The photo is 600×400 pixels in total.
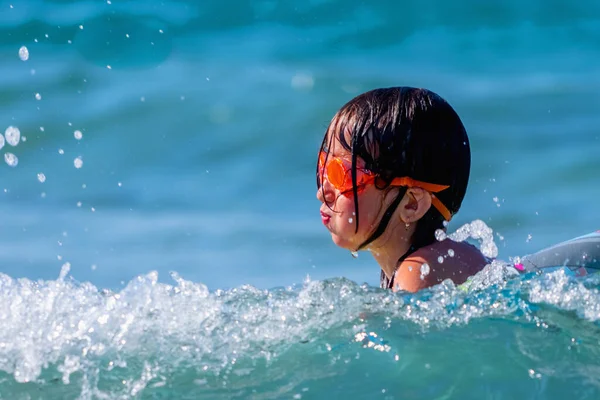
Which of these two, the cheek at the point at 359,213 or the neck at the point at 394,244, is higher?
the cheek at the point at 359,213

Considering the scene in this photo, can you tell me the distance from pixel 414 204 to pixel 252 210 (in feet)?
12.3

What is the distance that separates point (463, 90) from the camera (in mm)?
8891

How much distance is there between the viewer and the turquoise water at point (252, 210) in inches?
102

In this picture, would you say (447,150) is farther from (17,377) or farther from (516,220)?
(516,220)

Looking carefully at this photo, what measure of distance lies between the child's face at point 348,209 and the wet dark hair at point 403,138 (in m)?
0.02

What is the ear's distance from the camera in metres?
3.50

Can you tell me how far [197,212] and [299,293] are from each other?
4.14 metres

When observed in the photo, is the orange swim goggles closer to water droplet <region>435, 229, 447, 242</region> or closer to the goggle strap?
the goggle strap

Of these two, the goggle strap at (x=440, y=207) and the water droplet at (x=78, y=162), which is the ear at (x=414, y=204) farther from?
the water droplet at (x=78, y=162)

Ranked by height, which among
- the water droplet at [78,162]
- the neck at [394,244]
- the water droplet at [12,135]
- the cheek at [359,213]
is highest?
the water droplet at [12,135]

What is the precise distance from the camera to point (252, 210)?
7191 mm

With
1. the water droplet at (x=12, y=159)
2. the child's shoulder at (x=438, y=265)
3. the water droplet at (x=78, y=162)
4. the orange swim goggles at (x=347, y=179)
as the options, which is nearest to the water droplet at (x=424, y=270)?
the child's shoulder at (x=438, y=265)

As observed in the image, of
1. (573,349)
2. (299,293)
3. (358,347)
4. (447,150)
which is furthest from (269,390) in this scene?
(447,150)

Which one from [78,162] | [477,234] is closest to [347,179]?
[477,234]
